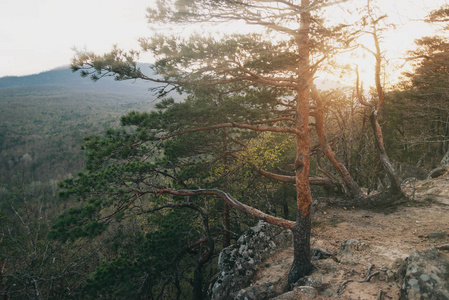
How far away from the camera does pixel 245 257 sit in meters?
7.34

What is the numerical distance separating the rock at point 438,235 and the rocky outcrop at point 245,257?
384 cm

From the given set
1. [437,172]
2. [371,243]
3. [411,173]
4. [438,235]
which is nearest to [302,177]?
[371,243]

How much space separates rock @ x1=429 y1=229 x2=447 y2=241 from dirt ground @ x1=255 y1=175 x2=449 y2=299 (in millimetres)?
107

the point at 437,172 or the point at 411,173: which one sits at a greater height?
the point at 437,172

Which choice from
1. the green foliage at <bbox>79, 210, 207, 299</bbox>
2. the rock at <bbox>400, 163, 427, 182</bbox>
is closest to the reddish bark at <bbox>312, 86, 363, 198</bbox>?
the green foliage at <bbox>79, 210, 207, 299</bbox>

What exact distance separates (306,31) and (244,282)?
6.88 meters

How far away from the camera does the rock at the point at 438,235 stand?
5.89m

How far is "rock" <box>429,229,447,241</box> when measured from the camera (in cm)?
589

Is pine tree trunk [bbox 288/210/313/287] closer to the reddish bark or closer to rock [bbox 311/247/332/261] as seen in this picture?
rock [bbox 311/247/332/261]

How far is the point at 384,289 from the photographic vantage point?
14.8 ft

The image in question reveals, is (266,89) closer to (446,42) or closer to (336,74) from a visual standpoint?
(336,74)

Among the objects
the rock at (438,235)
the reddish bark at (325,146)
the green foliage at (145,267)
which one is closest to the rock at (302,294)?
the rock at (438,235)

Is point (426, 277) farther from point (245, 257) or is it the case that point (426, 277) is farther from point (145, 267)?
point (145, 267)

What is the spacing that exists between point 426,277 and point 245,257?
15.0 ft
